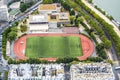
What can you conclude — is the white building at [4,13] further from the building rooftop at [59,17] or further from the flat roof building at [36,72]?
the flat roof building at [36,72]

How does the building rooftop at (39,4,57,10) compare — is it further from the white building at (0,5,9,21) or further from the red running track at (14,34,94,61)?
the red running track at (14,34,94,61)

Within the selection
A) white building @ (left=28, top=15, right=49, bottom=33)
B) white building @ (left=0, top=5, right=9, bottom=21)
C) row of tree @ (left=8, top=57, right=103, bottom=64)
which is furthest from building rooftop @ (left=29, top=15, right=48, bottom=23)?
row of tree @ (left=8, top=57, right=103, bottom=64)

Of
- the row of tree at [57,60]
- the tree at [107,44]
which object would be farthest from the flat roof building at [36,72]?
the tree at [107,44]

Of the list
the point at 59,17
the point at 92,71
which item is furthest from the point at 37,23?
the point at 92,71

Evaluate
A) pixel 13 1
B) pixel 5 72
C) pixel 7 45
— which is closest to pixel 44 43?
pixel 7 45

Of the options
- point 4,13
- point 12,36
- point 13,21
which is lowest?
point 12,36

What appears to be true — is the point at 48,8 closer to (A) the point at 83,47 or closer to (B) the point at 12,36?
(B) the point at 12,36

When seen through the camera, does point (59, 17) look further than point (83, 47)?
Yes

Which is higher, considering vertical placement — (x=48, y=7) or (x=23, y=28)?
(x=48, y=7)
